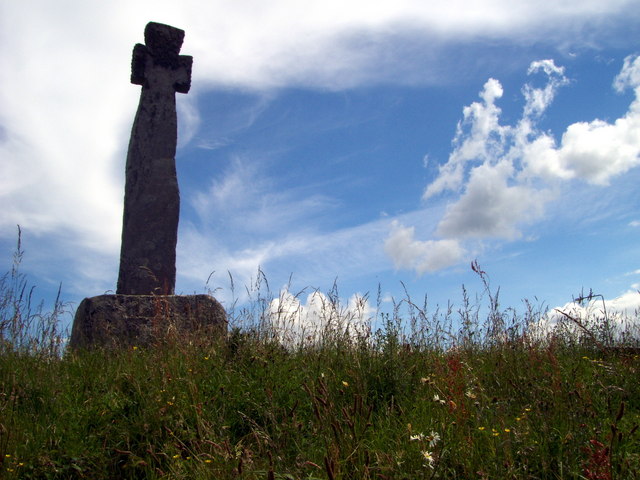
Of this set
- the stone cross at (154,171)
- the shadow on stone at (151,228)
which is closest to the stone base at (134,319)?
the shadow on stone at (151,228)

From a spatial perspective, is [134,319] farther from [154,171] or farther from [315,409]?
[315,409]

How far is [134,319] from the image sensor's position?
6.52 m

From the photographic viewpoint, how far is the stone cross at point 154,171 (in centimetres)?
760

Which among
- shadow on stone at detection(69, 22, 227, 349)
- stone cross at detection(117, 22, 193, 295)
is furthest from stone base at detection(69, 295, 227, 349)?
stone cross at detection(117, 22, 193, 295)

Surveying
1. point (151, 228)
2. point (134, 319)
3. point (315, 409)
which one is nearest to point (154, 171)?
point (151, 228)

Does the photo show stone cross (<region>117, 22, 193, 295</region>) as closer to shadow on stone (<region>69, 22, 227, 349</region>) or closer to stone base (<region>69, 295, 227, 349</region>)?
shadow on stone (<region>69, 22, 227, 349</region>)

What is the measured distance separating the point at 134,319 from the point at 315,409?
3.91 metres

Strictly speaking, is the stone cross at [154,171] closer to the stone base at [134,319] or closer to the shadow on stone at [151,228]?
the shadow on stone at [151,228]

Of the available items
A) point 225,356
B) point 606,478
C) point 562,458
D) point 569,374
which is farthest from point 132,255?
point 606,478

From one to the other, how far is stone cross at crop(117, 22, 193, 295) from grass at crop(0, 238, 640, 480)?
2.05 meters

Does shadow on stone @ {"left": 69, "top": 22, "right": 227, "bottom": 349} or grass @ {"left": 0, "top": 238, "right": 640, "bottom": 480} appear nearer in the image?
grass @ {"left": 0, "top": 238, "right": 640, "bottom": 480}

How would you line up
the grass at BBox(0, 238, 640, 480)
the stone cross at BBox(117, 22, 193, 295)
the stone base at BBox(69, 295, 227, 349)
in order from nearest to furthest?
the grass at BBox(0, 238, 640, 480), the stone base at BBox(69, 295, 227, 349), the stone cross at BBox(117, 22, 193, 295)

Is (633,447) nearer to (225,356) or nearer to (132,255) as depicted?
(225,356)

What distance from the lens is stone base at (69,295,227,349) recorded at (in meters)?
6.29
